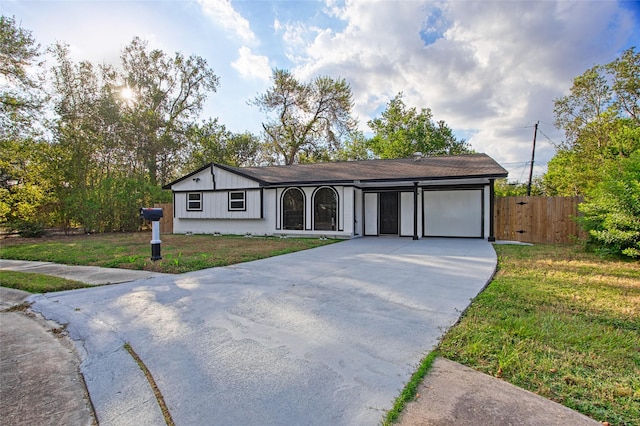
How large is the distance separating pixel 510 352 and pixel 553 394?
57 cm

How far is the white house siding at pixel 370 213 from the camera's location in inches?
535

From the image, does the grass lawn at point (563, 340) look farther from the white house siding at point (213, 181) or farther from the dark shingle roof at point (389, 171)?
the white house siding at point (213, 181)

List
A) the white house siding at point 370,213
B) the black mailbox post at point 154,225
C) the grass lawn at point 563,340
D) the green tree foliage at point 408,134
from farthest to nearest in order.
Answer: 1. the green tree foliage at point 408,134
2. the white house siding at point 370,213
3. the black mailbox post at point 154,225
4. the grass lawn at point 563,340

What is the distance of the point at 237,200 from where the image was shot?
1435 centimetres

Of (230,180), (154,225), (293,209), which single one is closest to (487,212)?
(293,209)

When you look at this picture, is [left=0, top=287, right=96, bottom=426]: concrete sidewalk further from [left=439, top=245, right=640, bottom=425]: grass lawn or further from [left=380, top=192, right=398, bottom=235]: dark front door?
[left=380, top=192, right=398, bottom=235]: dark front door

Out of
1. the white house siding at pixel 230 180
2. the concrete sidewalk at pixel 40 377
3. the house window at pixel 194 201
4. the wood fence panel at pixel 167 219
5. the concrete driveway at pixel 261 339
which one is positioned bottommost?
the concrete sidewalk at pixel 40 377

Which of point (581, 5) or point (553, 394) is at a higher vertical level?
point (581, 5)

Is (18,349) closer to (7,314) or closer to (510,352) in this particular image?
(7,314)

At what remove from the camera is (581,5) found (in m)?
7.52

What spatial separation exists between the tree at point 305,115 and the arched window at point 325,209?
52.6 ft

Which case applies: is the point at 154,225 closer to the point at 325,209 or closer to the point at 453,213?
the point at 325,209

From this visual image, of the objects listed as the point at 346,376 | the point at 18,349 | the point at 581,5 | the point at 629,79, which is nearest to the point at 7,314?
the point at 18,349

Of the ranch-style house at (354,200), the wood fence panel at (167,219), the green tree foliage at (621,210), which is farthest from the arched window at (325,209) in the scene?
the wood fence panel at (167,219)
